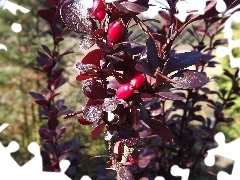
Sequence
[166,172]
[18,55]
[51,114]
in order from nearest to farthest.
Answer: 1. [51,114]
2. [166,172]
3. [18,55]

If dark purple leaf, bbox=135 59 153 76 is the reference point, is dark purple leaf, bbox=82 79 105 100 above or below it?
below

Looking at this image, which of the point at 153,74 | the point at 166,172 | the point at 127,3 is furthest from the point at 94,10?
the point at 166,172

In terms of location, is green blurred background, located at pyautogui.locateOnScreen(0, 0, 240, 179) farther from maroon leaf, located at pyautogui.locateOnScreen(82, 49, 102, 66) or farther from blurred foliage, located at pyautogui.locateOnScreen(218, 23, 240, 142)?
maroon leaf, located at pyautogui.locateOnScreen(82, 49, 102, 66)

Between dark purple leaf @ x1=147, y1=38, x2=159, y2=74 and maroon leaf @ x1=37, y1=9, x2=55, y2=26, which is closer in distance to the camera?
dark purple leaf @ x1=147, y1=38, x2=159, y2=74

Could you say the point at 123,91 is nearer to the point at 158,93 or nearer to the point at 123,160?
the point at 158,93

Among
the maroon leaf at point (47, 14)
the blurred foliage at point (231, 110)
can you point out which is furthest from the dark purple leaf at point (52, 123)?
the blurred foliage at point (231, 110)

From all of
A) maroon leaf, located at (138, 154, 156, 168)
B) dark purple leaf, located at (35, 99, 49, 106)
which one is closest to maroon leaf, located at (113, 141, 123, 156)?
maroon leaf, located at (138, 154, 156, 168)

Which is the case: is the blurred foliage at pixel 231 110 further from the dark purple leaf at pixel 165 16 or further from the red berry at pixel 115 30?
the red berry at pixel 115 30
